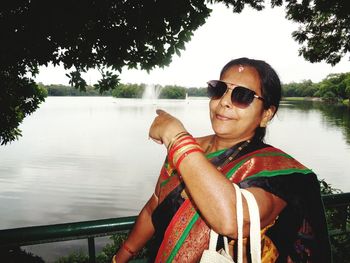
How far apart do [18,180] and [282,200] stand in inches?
971

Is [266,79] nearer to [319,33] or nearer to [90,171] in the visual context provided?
[319,33]

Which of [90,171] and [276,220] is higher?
[276,220]

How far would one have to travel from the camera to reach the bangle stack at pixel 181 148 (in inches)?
41.3

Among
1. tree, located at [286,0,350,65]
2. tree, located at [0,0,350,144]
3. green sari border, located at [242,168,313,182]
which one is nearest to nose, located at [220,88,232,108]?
green sari border, located at [242,168,313,182]

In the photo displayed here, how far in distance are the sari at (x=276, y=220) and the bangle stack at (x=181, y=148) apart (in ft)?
1.06

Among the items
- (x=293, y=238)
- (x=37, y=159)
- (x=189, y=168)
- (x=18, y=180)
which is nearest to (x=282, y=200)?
(x=293, y=238)

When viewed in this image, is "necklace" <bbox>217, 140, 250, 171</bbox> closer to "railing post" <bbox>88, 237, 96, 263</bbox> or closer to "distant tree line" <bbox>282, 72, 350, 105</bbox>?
"railing post" <bbox>88, 237, 96, 263</bbox>

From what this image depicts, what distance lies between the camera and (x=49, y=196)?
18.6 m

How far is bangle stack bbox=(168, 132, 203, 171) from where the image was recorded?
3.44 ft

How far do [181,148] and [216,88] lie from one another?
643mm

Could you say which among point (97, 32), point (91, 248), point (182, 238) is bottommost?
point (91, 248)

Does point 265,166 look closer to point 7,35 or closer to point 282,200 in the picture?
point 282,200

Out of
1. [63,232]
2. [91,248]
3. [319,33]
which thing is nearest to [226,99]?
[63,232]

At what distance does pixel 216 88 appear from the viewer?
5.21 feet
